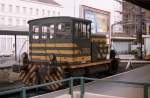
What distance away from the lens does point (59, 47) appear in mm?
13859

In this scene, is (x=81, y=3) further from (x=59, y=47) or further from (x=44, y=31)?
(x=59, y=47)

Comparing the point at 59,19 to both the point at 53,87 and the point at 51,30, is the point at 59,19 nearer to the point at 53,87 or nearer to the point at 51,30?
the point at 51,30

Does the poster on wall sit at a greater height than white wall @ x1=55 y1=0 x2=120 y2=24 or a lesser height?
lesser

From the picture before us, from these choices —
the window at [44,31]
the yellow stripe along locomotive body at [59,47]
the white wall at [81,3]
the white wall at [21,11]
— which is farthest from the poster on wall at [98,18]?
the window at [44,31]

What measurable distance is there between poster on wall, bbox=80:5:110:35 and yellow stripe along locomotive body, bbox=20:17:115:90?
36123mm

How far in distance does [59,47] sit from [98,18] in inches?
1669

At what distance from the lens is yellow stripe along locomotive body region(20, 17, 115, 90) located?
13.3 meters

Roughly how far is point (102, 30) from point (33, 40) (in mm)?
43313

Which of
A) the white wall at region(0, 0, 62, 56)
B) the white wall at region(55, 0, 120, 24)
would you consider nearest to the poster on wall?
the white wall at region(55, 0, 120, 24)

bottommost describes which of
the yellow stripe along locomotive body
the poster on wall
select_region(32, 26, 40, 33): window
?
the yellow stripe along locomotive body

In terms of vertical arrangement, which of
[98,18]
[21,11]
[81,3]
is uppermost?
[81,3]

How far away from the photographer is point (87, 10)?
54125 mm

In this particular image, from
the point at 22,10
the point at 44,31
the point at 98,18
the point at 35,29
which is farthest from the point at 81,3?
the point at 44,31

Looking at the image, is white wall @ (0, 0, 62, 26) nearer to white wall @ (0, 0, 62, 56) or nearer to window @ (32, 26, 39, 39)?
white wall @ (0, 0, 62, 56)
